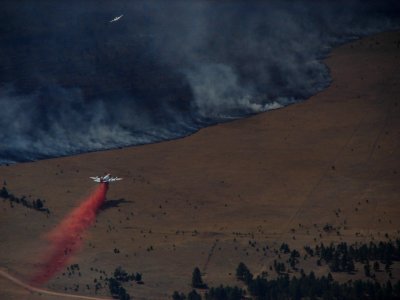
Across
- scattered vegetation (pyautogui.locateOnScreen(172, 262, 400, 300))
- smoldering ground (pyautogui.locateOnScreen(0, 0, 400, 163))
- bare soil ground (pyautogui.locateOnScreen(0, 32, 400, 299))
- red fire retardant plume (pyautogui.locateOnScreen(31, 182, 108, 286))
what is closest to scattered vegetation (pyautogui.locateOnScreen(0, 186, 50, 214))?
bare soil ground (pyautogui.locateOnScreen(0, 32, 400, 299))

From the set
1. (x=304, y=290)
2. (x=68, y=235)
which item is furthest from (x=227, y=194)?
(x=304, y=290)

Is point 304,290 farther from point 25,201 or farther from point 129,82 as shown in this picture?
point 129,82

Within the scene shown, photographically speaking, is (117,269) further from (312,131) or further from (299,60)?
(299,60)

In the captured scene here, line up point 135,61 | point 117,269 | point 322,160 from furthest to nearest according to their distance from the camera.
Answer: point 135,61 → point 322,160 → point 117,269

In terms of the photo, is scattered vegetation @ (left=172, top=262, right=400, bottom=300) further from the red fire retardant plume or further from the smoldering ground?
the smoldering ground

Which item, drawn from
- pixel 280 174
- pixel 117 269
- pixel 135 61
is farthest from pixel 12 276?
pixel 135 61
